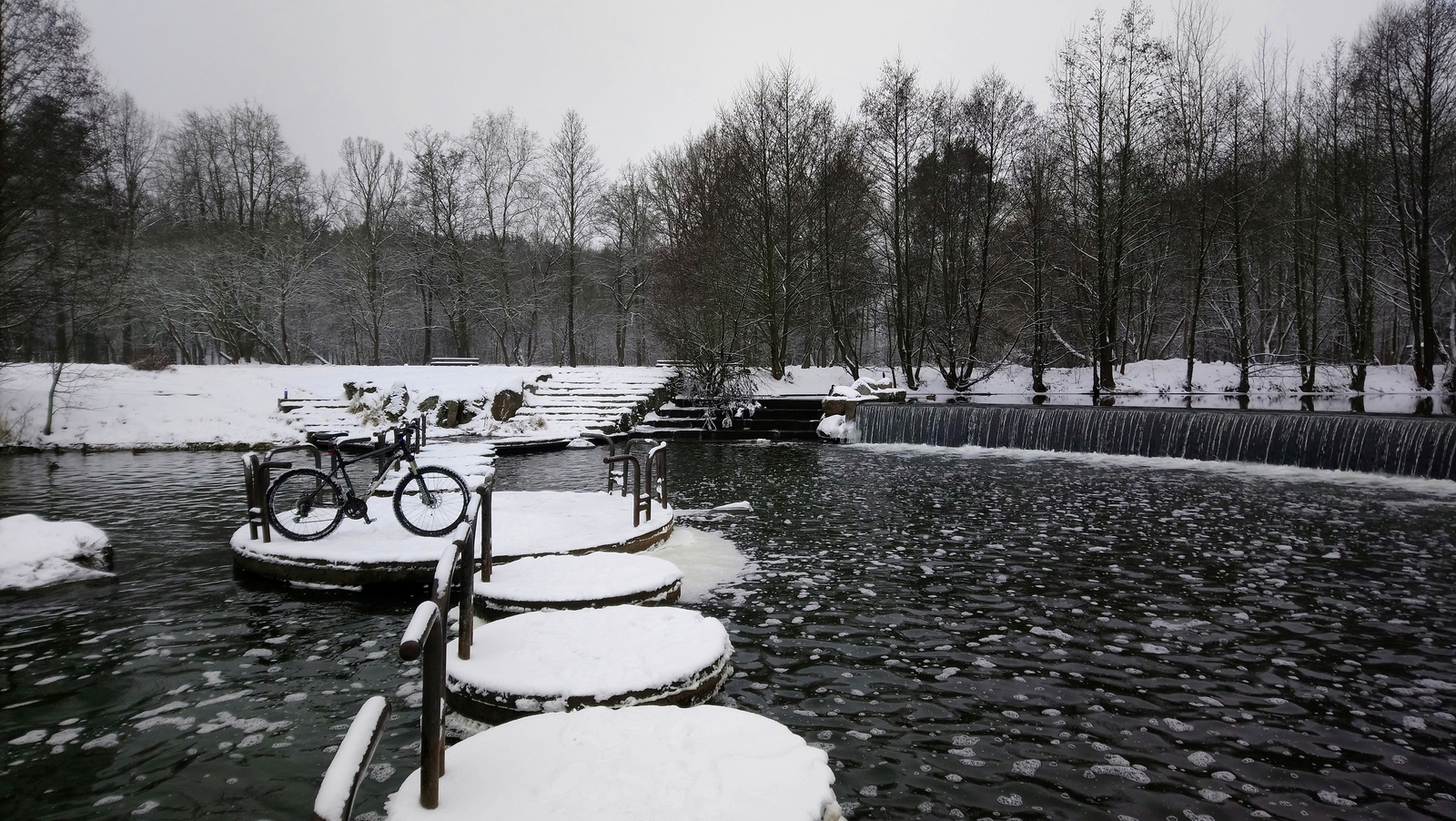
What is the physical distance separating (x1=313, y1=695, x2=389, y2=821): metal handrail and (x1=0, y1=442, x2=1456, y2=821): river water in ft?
6.98

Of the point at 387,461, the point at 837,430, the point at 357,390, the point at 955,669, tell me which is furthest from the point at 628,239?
the point at 955,669

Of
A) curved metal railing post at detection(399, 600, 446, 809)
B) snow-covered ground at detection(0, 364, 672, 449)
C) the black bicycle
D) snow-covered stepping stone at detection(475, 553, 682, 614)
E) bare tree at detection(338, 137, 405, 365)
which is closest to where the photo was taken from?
curved metal railing post at detection(399, 600, 446, 809)

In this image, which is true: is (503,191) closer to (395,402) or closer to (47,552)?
(395,402)

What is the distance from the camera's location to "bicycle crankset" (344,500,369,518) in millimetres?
8219

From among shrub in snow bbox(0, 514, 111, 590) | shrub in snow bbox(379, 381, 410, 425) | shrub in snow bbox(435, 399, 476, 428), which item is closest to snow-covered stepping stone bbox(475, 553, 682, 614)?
shrub in snow bbox(0, 514, 111, 590)

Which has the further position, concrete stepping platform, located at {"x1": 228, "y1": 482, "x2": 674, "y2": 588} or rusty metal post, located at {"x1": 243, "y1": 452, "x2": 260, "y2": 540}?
rusty metal post, located at {"x1": 243, "y1": 452, "x2": 260, "y2": 540}

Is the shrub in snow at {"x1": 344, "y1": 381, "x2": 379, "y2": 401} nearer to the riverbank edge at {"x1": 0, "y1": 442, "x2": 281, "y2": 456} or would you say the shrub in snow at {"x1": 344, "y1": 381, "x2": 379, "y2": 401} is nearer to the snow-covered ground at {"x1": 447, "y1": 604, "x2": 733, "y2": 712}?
the riverbank edge at {"x1": 0, "y1": 442, "x2": 281, "y2": 456}

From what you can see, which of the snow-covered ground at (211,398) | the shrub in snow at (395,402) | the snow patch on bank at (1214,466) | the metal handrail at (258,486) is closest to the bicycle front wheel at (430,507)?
the metal handrail at (258,486)

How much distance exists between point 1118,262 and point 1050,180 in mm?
5030

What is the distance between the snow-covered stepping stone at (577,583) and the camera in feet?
19.1

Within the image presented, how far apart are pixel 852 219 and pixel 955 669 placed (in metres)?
27.5

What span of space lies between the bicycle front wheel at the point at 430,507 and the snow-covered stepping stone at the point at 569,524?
478 millimetres

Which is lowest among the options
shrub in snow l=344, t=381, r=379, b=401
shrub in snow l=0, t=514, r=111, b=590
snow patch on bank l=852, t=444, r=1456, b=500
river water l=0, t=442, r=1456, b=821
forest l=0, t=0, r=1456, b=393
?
river water l=0, t=442, r=1456, b=821

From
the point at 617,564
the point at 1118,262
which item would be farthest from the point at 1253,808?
the point at 1118,262
